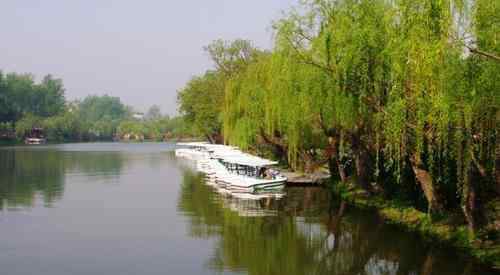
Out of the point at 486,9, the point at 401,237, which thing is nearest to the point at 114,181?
the point at 401,237

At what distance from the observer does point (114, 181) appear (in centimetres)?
4428

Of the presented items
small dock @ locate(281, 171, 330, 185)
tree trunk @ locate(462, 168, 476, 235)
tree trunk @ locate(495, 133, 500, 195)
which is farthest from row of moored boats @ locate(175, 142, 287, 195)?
tree trunk @ locate(495, 133, 500, 195)

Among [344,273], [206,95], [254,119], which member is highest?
[206,95]

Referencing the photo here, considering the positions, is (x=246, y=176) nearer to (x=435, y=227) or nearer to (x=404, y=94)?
(x=435, y=227)

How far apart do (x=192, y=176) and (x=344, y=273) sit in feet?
103

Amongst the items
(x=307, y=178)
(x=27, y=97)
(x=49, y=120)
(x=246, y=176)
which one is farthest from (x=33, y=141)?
(x=307, y=178)

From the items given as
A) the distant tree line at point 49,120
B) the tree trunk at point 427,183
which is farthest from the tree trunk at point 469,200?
the distant tree line at point 49,120

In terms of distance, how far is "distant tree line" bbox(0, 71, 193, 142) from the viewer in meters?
138

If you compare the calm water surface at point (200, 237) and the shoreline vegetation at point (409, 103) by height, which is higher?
the shoreline vegetation at point (409, 103)

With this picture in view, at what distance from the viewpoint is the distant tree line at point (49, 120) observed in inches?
5453

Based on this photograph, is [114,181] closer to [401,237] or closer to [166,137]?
[401,237]

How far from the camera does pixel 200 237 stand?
73.2ft

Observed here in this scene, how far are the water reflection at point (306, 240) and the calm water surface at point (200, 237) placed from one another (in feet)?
0.11

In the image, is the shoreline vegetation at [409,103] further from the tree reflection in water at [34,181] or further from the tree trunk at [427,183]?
the tree reflection in water at [34,181]
